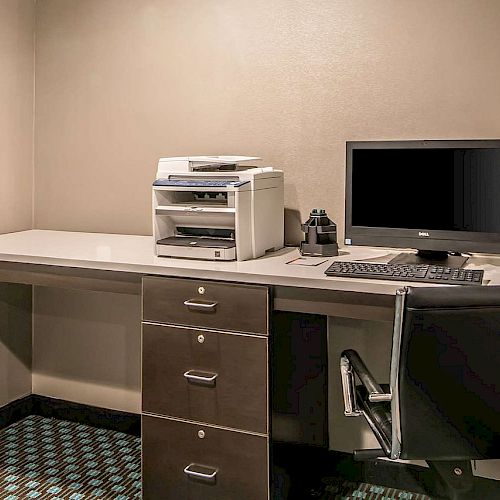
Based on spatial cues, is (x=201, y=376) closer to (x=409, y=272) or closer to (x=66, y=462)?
(x=409, y=272)

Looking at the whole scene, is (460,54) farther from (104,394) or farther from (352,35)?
(104,394)

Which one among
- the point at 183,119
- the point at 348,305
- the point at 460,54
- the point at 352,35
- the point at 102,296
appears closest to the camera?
the point at 348,305

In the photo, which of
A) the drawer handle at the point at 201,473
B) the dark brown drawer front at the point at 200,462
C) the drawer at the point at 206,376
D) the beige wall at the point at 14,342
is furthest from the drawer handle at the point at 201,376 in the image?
the beige wall at the point at 14,342

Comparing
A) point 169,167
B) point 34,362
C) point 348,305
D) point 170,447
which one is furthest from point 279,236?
point 34,362

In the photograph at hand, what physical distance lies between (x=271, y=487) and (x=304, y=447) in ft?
1.07

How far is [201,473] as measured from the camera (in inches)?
81.4

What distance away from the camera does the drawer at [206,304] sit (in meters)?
1.96

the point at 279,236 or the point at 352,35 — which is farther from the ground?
the point at 352,35

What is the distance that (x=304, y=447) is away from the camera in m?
2.29

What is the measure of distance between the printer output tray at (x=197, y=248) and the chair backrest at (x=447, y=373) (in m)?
0.80

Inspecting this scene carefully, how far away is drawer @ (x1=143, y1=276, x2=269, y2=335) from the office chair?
53 cm

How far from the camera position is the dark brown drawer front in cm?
200

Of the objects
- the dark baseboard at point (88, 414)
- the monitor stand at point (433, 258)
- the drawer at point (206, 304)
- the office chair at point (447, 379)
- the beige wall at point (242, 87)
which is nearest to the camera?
the office chair at point (447, 379)

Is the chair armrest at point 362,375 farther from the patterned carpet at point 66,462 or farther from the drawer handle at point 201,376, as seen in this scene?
the patterned carpet at point 66,462
